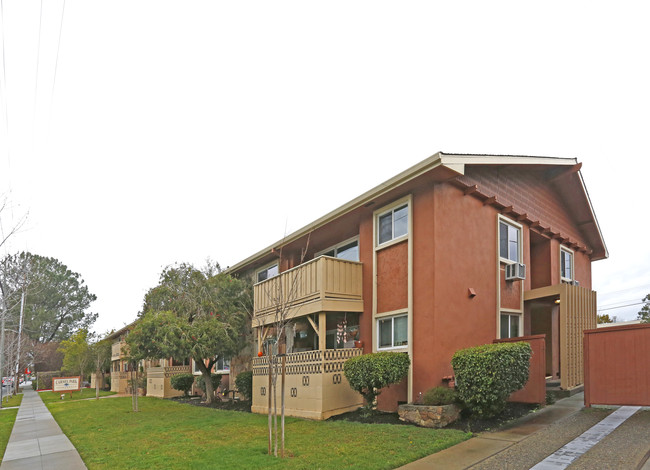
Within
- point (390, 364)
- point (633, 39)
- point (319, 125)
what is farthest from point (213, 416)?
point (633, 39)

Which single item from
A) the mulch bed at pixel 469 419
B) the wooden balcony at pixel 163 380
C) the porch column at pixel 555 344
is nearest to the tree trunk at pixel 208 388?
the wooden balcony at pixel 163 380

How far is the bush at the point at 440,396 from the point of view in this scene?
36.0 feet

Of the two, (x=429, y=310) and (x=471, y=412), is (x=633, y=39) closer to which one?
(x=429, y=310)

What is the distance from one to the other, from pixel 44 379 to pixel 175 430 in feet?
175

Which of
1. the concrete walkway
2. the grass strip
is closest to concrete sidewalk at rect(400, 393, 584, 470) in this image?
the concrete walkway

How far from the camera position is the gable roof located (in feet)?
39.7

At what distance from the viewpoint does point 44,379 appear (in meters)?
56.4

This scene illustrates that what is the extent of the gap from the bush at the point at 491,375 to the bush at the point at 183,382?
59.0 ft

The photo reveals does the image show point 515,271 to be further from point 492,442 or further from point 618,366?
point 492,442

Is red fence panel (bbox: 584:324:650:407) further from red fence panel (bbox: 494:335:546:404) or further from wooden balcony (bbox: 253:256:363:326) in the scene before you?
wooden balcony (bbox: 253:256:363:326)

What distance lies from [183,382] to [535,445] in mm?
20261

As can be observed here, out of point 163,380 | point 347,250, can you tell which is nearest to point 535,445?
point 347,250

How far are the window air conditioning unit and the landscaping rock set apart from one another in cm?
517

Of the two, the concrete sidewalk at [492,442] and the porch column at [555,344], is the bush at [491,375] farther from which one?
the porch column at [555,344]
